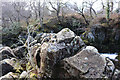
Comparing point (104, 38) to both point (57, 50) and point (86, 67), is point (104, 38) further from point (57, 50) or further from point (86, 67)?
point (57, 50)

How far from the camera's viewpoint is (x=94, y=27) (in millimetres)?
11578

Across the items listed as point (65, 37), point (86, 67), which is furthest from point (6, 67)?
point (86, 67)

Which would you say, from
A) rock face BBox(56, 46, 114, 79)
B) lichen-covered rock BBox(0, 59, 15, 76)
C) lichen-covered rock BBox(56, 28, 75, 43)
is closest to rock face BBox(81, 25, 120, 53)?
lichen-covered rock BBox(56, 28, 75, 43)

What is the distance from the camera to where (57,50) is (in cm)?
548

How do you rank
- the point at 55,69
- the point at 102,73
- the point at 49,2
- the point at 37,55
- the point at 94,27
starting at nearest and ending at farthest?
the point at 102,73 < the point at 55,69 < the point at 37,55 < the point at 94,27 < the point at 49,2

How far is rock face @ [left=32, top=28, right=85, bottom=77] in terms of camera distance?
211 inches

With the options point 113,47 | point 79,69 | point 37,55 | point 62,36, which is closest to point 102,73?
point 79,69

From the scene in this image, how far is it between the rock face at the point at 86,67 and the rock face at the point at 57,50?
555 millimetres

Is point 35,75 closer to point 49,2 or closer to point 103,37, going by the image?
point 103,37

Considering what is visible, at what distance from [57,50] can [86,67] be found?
1.78 m

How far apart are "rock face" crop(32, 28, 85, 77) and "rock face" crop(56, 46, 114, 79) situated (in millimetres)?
555

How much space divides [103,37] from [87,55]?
23.2 ft

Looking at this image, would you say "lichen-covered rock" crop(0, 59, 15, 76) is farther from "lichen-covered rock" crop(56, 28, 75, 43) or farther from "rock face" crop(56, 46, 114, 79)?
"lichen-covered rock" crop(56, 28, 75, 43)

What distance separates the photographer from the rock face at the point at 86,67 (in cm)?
462
